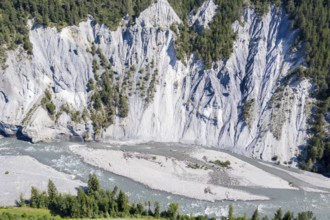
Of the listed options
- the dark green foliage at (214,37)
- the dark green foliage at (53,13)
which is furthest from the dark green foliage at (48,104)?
the dark green foliage at (214,37)

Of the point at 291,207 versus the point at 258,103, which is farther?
the point at 258,103

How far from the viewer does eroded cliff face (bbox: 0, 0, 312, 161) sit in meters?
86.6

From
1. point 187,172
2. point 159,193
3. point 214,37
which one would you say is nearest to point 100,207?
point 159,193

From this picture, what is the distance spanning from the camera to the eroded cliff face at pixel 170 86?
86.6 meters

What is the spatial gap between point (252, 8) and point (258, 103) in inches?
1118

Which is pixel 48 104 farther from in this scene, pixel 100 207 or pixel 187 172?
pixel 187 172

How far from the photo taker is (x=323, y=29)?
91.4m

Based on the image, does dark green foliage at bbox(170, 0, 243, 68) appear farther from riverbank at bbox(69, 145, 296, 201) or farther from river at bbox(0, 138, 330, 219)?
→ river at bbox(0, 138, 330, 219)

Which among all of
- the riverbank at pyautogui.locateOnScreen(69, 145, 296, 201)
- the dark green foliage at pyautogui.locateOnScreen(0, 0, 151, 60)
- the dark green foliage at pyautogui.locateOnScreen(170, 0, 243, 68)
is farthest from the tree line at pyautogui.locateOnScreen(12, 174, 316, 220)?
the dark green foliage at pyautogui.locateOnScreen(170, 0, 243, 68)

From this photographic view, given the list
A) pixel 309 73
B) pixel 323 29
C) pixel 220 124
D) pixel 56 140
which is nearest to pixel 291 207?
pixel 220 124

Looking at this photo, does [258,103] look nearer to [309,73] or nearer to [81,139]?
[309,73]

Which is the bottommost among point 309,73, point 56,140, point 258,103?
point 56,140

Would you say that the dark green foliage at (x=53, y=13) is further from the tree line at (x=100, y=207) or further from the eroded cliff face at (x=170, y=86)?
the tree line at (x=100, y=207)

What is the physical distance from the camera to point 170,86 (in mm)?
96312
